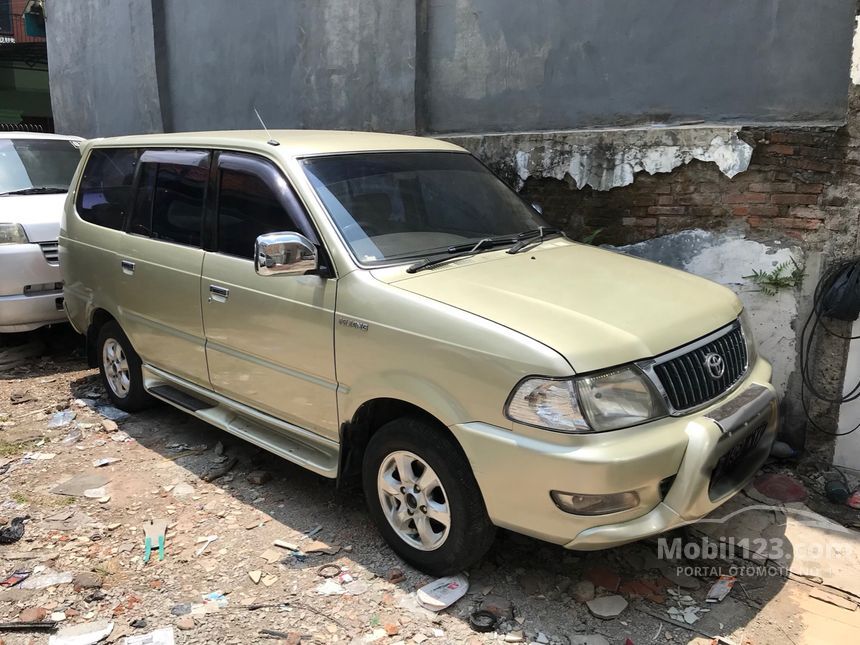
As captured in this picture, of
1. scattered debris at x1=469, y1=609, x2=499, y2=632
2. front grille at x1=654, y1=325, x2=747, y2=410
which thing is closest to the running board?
scattered debris at x1=469, y1=609, x2=499, y2=632

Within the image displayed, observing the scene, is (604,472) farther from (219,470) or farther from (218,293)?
(219,470)

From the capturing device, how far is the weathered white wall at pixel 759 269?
4.64m

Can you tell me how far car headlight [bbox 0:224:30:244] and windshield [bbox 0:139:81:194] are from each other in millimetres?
761

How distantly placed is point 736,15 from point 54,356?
6.46 meters

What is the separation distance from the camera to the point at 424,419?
3172mm

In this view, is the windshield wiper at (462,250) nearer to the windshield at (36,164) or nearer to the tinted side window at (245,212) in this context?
the tinted side window at (245,212)

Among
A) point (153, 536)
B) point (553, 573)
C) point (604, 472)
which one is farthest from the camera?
point (153, 536)

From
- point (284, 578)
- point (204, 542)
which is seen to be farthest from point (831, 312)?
point (204, 542)

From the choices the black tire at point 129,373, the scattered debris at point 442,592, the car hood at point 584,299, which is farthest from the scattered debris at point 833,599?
the black tire at point 129,373

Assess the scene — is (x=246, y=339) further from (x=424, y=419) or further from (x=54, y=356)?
(x=54, y=356)

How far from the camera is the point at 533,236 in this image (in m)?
4.06

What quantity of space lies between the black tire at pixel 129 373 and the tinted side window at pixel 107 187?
767 mm

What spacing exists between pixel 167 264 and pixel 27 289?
8.69 ft

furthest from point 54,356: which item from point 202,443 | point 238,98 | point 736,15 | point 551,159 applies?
point 736,15
